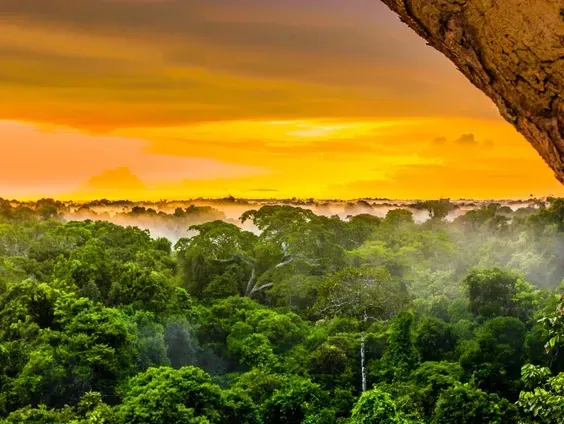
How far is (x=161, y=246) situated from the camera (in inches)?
1241

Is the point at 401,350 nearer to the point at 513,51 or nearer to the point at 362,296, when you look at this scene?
the point at 362,296

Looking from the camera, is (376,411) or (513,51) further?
(376,411)

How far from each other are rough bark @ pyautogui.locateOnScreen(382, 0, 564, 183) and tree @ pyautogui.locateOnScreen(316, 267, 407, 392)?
16.4 meters

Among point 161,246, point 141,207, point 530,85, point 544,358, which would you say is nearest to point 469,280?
point 544,358

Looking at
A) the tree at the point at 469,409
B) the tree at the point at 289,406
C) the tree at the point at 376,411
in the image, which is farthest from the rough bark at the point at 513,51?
the tree at the point at 289,406

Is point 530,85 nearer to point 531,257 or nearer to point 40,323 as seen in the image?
point 40,323

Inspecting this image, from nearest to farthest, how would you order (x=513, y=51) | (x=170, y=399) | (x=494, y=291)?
(x=513, y=51), (x=170, y=399), (x=494, y=291)

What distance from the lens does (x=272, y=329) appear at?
20.8 m

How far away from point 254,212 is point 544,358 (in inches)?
615

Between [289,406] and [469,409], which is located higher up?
[469,409]

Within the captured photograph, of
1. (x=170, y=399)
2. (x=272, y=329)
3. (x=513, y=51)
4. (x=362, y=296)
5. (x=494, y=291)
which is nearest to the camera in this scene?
(x=513, y=51)

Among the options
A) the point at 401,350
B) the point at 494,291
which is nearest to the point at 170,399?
the point at 401,350

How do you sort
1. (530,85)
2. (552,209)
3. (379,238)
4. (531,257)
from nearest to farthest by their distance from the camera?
(530,85), (531,257), (552,209), (379,238)

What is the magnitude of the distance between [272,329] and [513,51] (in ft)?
63.0
